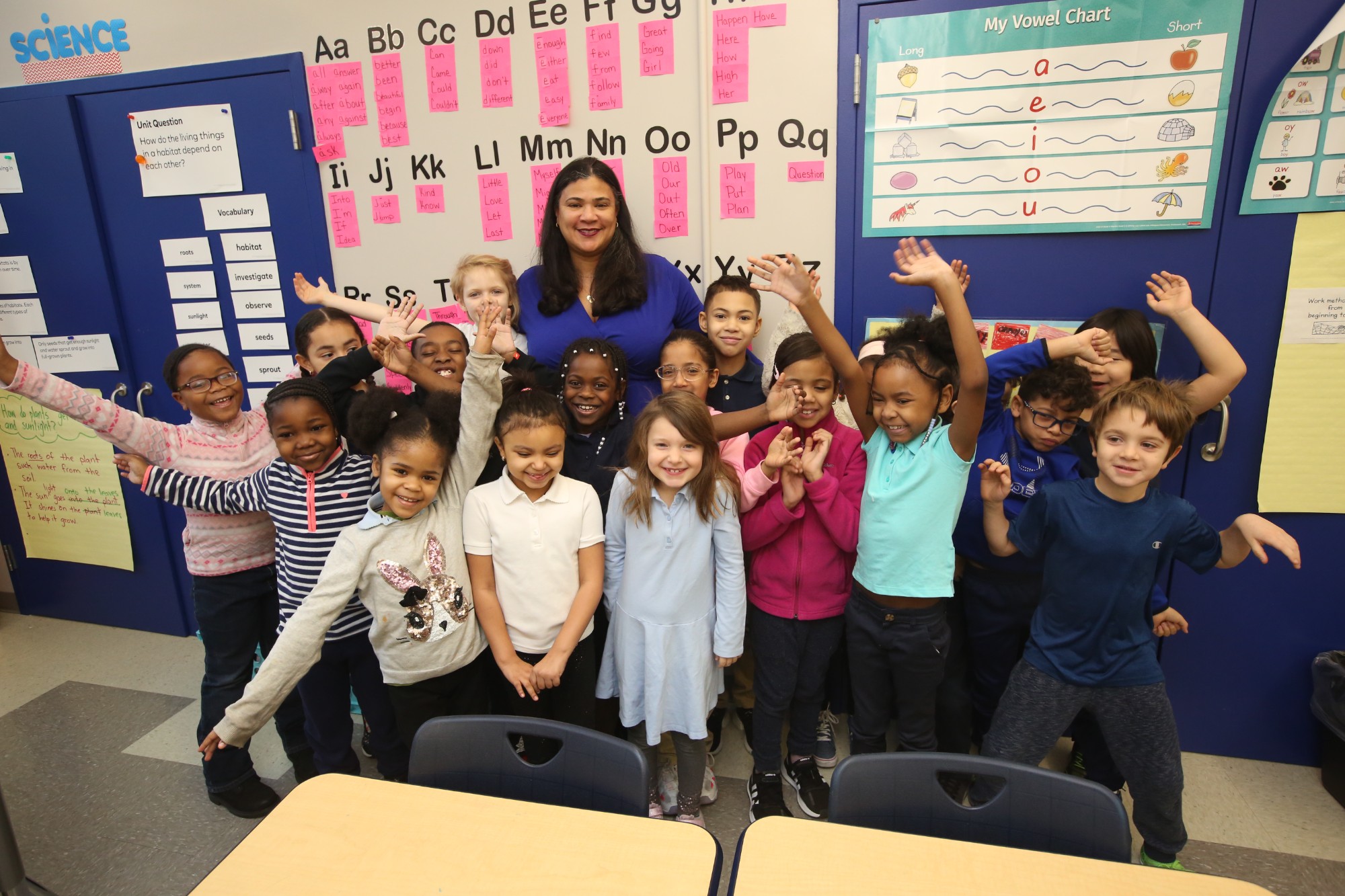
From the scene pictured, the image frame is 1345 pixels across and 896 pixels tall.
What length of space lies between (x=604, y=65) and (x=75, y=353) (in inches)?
104

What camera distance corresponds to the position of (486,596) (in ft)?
5.40

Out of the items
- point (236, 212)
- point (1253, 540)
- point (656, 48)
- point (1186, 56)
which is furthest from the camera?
point (236, 212)

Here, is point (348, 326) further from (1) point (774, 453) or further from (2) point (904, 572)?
(2) point (904, 572)

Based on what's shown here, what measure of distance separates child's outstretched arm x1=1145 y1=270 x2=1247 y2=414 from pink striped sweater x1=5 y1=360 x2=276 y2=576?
8.38 feet

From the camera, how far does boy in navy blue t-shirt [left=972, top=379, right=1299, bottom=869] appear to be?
1.42m

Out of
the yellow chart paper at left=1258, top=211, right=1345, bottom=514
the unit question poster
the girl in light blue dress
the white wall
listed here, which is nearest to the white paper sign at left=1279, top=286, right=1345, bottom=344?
the yellow chart paper at left=1258, top=211, right=1345, bottom=514

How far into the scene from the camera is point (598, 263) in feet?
7.05

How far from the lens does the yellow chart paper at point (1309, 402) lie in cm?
182

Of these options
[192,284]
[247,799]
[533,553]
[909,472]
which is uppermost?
[192,284]

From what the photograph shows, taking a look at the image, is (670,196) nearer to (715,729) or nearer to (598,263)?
(598,263)

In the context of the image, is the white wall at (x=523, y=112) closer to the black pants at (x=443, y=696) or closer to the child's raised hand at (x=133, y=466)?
the child's raised hand at (x=133, y=466)

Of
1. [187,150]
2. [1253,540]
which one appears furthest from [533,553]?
[187,150]

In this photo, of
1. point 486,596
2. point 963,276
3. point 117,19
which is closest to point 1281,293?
point 963,276

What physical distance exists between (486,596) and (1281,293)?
7.47 ft
